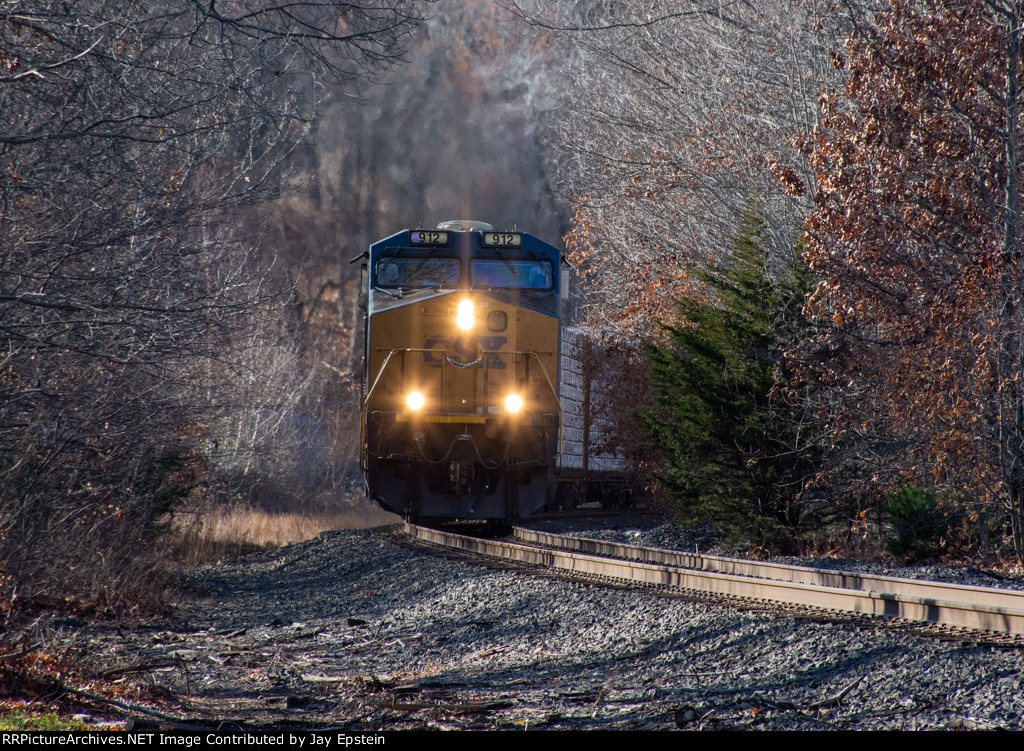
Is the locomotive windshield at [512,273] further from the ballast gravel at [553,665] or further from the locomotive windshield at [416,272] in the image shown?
the ballast gravel at [553,665]

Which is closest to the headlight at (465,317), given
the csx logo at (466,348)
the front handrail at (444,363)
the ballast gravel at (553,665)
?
the csx logo at (466,348)

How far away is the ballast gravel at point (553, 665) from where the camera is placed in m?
4.43

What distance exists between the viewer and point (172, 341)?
820 cm

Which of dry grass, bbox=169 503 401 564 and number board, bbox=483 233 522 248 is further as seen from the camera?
dry grass, bbox=169 503 401 564

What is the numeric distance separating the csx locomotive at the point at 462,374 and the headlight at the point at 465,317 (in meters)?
0.01

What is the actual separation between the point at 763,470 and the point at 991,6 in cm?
581

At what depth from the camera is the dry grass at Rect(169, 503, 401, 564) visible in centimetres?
1466

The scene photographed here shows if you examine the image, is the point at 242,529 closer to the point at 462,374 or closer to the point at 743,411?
the point at 462,374

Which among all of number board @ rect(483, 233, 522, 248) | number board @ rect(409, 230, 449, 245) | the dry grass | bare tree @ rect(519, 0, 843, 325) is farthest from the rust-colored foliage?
the dry grass

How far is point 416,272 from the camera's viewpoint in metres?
12.9

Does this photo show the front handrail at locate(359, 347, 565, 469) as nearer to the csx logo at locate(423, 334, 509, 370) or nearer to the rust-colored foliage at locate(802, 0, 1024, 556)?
the csx logo at locate(423, 334, 509, 370)

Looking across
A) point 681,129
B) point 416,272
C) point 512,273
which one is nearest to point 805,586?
point 512,273

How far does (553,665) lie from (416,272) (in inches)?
307

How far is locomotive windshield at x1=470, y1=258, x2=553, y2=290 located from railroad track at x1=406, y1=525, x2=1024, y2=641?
348 centimetres
